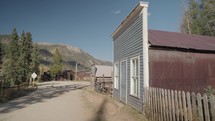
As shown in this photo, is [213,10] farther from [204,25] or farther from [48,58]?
[48,58]

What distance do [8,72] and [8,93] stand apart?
2576 centimetres

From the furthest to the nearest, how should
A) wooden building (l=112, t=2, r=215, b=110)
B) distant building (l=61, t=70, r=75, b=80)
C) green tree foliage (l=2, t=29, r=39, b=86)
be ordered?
1. distant building (l=61, t=70, r=75, b=80)
2. green tree foliage (l=2, t=29, r=39, b=86)
3. wooden building (l=112, t=2, r=215, b=110)

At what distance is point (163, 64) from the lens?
359 inches

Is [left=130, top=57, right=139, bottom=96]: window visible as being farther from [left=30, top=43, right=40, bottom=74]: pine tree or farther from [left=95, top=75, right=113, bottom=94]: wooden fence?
[left=30, top=43, right=40, bottom=74]: pine tree

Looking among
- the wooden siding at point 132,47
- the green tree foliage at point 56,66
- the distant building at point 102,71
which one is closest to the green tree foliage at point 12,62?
the green tree foliage at point 56,66

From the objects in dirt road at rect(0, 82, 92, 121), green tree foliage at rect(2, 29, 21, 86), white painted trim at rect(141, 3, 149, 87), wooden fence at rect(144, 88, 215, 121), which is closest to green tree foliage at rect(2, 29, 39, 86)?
green tree foliage at rect(2, 29, 21, 86)

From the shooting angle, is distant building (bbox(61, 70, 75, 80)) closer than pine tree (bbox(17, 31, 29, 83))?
No

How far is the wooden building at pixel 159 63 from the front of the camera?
29.3 feet

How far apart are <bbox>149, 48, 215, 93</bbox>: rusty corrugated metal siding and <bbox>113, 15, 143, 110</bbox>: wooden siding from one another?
718 millimetres

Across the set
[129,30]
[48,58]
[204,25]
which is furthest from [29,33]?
[48,58]

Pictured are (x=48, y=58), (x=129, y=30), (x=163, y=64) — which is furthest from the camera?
(x=48, y=58)

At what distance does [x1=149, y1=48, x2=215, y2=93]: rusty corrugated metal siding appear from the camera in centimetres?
897

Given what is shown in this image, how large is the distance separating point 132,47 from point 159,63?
7.28 feet

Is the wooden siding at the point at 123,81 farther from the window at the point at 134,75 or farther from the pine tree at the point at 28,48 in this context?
the pine tree at the point at 28,48
